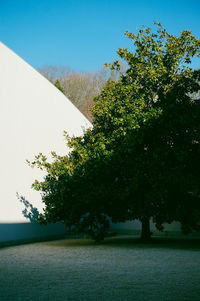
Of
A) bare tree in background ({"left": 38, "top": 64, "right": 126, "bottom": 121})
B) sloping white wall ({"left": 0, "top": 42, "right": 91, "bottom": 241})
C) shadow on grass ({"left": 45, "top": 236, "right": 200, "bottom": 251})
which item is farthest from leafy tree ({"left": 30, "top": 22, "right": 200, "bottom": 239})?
bare tree in background ({"left": 38, "top": 64, "right": 126, "bottom": 121})

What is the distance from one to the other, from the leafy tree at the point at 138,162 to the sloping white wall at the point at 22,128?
4.09ft

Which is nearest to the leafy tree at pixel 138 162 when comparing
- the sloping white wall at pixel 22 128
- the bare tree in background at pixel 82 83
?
the sloping white wall at pixel 22 128

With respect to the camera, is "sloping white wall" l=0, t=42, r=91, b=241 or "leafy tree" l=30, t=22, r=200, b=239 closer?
"leafy tree" l=30, t=22, r=200, b=239

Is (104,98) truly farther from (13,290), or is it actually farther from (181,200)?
(13,290)

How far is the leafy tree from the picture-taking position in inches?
388

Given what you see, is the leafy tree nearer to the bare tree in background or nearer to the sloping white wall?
the sloping white wall

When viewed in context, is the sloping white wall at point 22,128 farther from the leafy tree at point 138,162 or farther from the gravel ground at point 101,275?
the gravel ground at point 101,275

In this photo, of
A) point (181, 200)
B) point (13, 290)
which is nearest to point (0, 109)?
point (181, 200)

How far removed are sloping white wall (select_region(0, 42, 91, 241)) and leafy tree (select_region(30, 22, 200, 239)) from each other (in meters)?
1.25

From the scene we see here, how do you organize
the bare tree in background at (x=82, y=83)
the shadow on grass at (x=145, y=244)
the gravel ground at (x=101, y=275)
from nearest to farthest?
the gravel ground at (x=101, y=275) < the shadow on grass at (x=145, y=244) < the bare tree in background at (x=82, y=83)

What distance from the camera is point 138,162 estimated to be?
1020cm

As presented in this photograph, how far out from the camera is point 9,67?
12578mm

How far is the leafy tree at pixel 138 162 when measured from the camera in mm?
9844

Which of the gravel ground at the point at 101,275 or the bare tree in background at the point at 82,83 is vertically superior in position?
the bare tree in background at the point at 82,83
